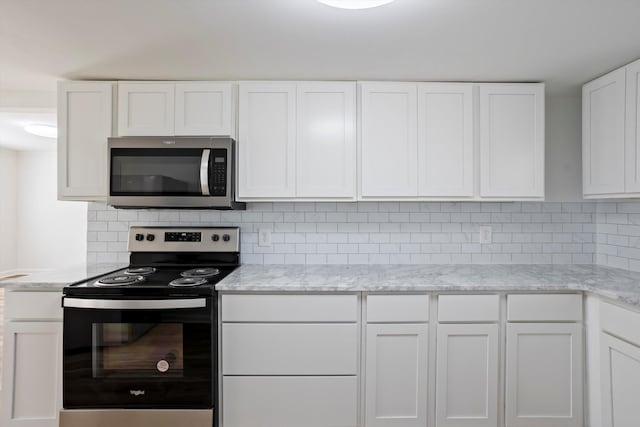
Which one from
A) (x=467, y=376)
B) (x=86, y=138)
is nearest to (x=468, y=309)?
(x=467, y=376)

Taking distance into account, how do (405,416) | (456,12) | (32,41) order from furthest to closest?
(405,416) < (32,41) < (456,12)

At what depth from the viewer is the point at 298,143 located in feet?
7.48

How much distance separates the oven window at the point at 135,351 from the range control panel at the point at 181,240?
686 millimetres

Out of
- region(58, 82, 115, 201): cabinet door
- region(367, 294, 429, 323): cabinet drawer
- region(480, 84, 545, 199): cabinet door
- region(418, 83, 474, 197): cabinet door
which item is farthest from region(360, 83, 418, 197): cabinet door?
region(58, 82, 115, 201): cabinet door

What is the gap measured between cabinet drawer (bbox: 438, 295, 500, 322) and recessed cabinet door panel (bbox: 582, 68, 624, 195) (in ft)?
3.51

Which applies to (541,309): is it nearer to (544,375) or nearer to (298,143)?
(544,375)

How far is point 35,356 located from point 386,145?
242cm

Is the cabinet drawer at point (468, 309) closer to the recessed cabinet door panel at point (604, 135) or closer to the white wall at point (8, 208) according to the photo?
the recessed cabinet door panel at point (604, 135)

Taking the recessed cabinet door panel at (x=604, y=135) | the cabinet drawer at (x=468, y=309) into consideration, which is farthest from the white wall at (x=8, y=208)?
the recessed cabinet door panel at (x=604, y=135)

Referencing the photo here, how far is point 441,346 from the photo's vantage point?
6.52 ft

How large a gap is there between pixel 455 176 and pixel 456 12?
103 cm

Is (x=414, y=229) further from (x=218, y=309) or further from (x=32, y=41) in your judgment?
(x=32, y=41)

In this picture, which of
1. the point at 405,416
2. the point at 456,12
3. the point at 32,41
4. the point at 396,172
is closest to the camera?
the point at 456,12

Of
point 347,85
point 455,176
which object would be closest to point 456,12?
point 347,85
